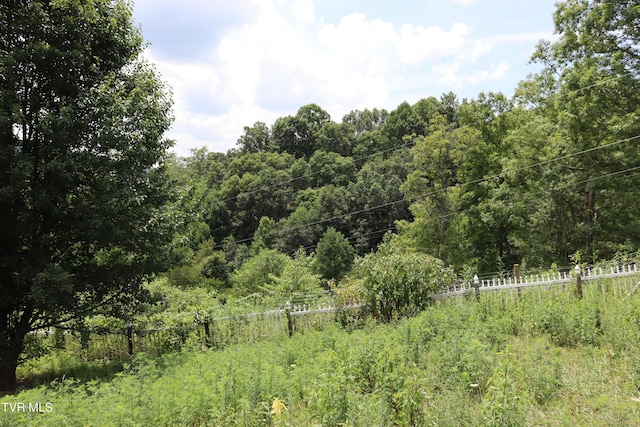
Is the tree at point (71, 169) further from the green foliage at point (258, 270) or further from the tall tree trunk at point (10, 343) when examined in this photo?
the green foliage at point (258, 270)

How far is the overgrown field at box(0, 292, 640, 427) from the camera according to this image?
378 centimetres

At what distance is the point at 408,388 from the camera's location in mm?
3949

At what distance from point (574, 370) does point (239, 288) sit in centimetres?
3332

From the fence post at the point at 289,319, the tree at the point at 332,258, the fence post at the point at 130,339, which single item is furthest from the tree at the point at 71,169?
the tree at the point at 332,258

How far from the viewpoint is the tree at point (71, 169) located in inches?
295

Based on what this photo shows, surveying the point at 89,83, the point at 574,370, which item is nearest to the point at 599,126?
the point at 574,370

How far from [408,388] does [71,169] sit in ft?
23.4

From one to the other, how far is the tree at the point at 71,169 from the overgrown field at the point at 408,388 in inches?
126

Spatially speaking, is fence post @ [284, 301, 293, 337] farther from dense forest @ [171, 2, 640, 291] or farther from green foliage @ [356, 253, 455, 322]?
dense forest @ [171, 2, 640, 291]

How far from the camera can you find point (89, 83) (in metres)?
8.53

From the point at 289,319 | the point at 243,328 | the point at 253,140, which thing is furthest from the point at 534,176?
the point at 253,140

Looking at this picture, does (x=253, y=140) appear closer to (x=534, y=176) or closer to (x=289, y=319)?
(x=534, y=176)

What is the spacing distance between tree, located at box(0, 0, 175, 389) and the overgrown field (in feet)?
10.5

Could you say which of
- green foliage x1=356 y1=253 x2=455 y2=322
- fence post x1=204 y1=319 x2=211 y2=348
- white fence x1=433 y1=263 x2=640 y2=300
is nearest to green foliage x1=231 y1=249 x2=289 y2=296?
fence post x1=204 y1=319 x2=211 y2=348
